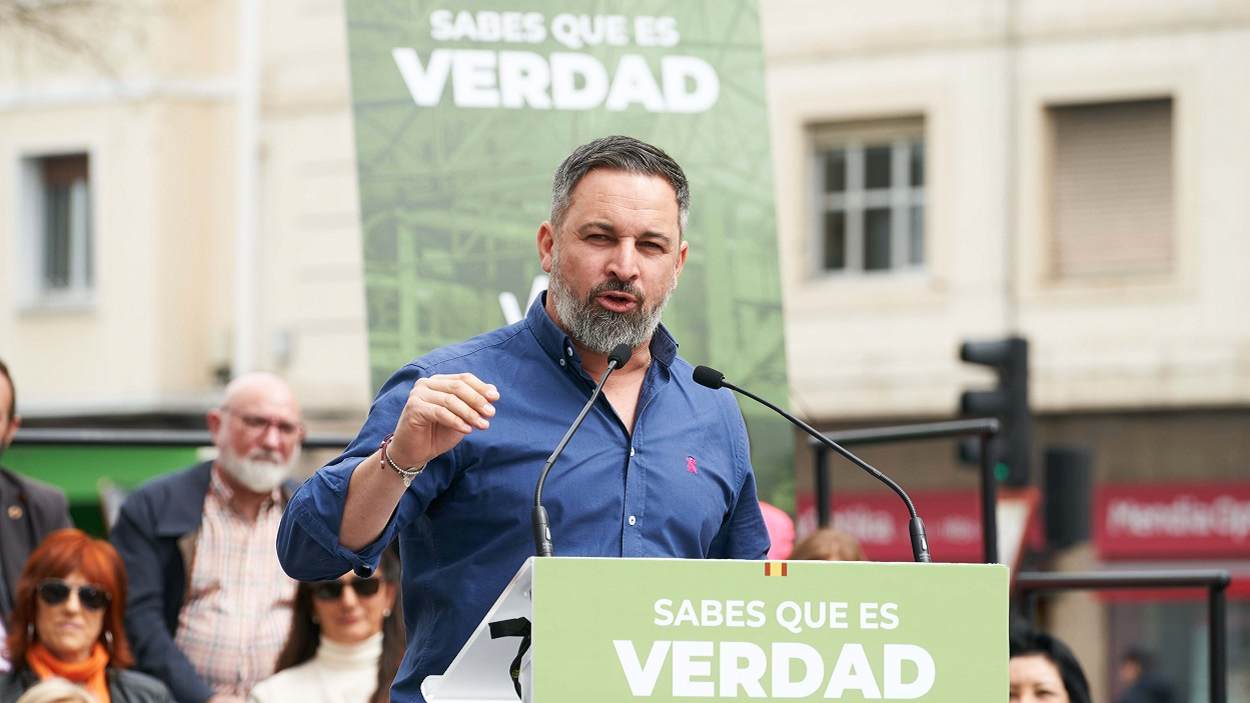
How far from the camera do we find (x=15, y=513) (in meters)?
6.79

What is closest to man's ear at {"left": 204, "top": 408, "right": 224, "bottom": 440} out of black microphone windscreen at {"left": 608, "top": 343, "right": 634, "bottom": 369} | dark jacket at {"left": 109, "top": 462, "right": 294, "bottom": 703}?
dark jacket at {"left": 109, "top": 462, "right": 294, "bottom": 703}

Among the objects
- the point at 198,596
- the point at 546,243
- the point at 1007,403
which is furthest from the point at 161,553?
the point at 1007,403

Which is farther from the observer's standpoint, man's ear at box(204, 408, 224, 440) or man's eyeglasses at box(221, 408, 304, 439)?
man's ear at box(204, 408, 224, 440)

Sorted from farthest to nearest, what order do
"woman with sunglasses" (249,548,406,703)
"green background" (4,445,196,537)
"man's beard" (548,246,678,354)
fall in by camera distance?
1. "green background" (4,445,196,537)
2. "woman with sunglasses" (249,548,406,703)
3. "man's beard" (548,246,678,354)

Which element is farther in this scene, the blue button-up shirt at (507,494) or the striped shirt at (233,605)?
the striped shirt at (233,605)

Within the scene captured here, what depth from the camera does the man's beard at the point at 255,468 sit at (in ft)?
22.4

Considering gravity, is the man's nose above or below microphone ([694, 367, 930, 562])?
above

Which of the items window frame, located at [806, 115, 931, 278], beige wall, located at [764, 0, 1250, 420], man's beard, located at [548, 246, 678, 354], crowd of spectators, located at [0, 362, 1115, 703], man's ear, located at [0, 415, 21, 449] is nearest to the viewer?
man's beard, located at [548, 246, 678, 354]

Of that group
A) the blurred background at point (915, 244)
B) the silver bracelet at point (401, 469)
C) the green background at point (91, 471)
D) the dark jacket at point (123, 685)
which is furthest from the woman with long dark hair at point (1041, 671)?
the green background at point (91, 471)

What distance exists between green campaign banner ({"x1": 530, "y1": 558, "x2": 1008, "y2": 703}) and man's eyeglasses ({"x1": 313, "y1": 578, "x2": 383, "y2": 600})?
342 centimetres

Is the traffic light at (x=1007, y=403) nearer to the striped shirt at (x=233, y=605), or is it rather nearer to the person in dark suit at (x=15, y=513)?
the striped shirt at (x=233, y=605)

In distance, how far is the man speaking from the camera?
3719mm

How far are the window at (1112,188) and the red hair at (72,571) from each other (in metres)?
13.0

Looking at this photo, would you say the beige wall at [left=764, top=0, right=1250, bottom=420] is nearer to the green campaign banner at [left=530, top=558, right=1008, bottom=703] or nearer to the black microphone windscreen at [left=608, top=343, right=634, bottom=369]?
the black microphone windscreen at [left=608, top=343, right=634, bottom=369]
